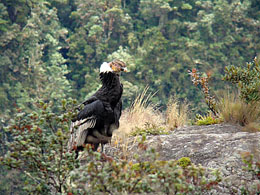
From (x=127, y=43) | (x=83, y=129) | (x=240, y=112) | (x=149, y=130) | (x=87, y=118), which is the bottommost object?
(x=127, y=43)

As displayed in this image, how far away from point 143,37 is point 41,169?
22142 millimetres

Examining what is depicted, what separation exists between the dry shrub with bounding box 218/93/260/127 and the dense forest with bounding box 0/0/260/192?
46.2ft

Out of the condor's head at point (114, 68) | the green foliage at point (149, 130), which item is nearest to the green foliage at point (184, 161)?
the condor's head at point (114, 68)

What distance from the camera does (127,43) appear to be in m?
25.4

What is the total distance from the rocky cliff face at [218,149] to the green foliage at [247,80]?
1.62 feet

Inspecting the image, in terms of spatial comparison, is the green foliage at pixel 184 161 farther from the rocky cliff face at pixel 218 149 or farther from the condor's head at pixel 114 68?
the condor's head at pixel 114 68

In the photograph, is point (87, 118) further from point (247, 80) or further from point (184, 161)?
point (247, 80)

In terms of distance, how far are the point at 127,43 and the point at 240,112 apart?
62.4 feet

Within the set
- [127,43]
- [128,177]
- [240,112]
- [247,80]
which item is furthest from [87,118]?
[127,43]

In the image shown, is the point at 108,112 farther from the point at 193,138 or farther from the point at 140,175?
the point at 140,175

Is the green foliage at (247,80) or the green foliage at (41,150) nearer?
the green foliage at (41,150)

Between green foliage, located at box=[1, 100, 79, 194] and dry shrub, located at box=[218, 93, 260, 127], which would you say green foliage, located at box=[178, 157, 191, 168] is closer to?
dry shrub, located at box=[218, 93, 260, 127]

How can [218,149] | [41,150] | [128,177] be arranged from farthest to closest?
[218,149] < [41,150] < [128,177]

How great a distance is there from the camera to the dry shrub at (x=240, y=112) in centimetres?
665
